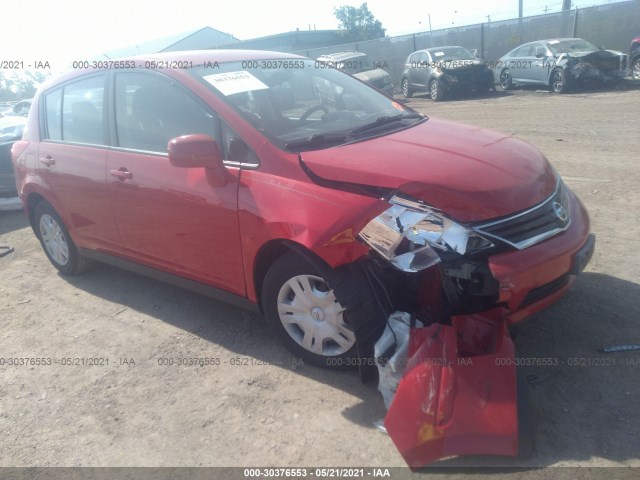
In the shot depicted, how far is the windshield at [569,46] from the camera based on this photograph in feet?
54.0

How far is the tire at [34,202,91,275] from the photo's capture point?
5.12m

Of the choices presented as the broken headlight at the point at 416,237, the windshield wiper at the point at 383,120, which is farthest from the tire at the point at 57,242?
the broken headlight at the point at 416,237

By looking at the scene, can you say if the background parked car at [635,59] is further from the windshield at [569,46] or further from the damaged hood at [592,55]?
the windshield at [569,46]

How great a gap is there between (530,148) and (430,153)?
2.64 ft

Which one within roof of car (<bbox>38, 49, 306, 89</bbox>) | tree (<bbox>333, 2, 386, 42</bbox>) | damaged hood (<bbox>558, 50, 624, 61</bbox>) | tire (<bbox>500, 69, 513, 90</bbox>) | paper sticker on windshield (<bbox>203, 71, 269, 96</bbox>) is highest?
tree (<bbox>333, 2, 386, 42</bbox>)

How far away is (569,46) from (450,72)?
338 cm

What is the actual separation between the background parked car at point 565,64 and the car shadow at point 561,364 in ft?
44.2

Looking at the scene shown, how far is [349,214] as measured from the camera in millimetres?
2930

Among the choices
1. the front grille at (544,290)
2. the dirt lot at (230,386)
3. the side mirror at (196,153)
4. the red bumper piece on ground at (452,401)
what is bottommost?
the dirt lot at (230,386)

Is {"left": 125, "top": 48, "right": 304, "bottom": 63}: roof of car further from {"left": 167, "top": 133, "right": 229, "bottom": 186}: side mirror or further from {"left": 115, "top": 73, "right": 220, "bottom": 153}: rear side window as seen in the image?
{"left": 167, "top": 133, "right": 229, "bottom": 186}: side mirror

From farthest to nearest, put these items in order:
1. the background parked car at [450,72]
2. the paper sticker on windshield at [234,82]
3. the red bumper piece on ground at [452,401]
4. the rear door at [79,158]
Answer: the background parked car at [450,72] → the rear door at [79,158] → the paper sticker on windshield at [234,82] → the red bumper piece on ground at [452,401]

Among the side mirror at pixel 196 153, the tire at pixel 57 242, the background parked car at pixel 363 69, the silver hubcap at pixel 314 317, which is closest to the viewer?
the silver hubcap at pixel 314 317

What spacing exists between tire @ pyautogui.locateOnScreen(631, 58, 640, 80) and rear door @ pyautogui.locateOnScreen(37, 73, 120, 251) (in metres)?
15.9

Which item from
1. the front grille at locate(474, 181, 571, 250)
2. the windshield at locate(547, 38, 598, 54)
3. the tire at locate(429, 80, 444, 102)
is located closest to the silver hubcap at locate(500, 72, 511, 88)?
the windshield at locate(547, 38, 598, 54)
